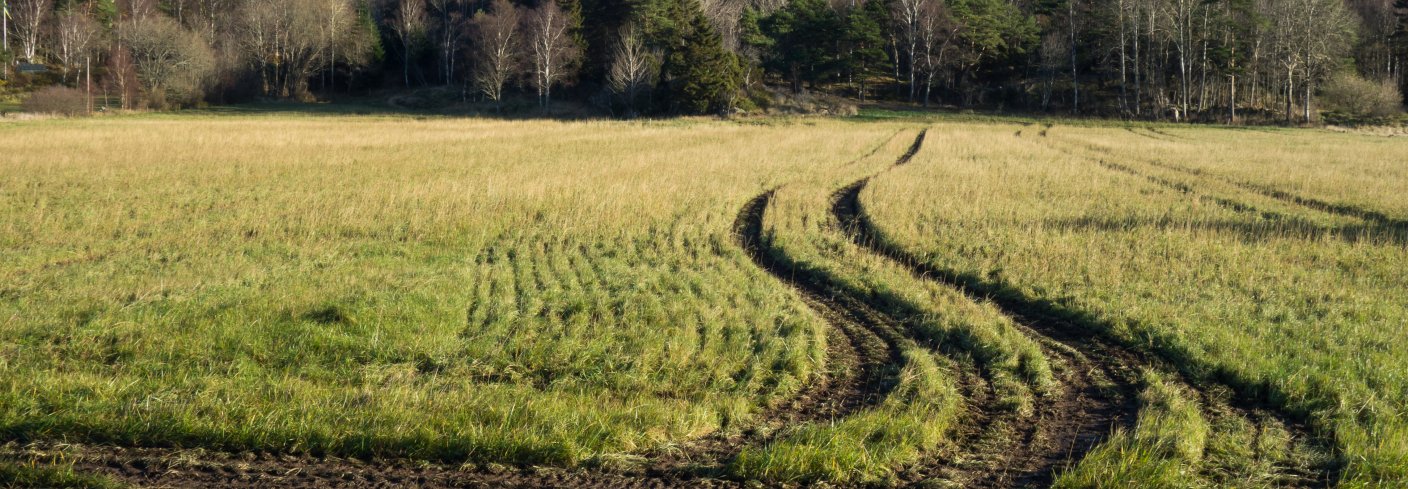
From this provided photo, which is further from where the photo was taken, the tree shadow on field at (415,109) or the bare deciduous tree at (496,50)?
the bare deciduous tree at (496,50)

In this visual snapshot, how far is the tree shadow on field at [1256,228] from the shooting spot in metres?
15.4

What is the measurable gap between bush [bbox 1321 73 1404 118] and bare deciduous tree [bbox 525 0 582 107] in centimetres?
6218

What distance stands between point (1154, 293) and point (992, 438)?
575 cm

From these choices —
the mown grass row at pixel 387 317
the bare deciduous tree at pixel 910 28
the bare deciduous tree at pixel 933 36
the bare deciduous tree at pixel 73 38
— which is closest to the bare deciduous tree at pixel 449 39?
the bare deciduous tree at pixel 73 38

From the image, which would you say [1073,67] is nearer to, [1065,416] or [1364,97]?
[1364,97]

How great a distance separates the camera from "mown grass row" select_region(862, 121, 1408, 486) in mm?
6871

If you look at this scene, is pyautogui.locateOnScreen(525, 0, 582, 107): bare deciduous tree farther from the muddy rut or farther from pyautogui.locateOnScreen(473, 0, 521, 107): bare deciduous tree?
the muddy rut

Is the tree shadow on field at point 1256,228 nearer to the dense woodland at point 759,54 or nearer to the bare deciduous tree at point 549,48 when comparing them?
the dense woodland at point 759,54

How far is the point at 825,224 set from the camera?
17.8m

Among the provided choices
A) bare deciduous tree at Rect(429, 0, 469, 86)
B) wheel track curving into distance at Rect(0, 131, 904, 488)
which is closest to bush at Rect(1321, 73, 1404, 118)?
bare deciduous tree at Rect(429, 0, 469, 86)

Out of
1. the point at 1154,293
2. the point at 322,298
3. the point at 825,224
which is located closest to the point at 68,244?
the point at 322,298

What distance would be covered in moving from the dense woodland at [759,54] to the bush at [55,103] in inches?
432

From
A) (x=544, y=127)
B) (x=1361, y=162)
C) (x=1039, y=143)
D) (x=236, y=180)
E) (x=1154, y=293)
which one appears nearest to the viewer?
(x=1154, y=293)

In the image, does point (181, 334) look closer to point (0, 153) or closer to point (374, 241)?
point (374, 241)
